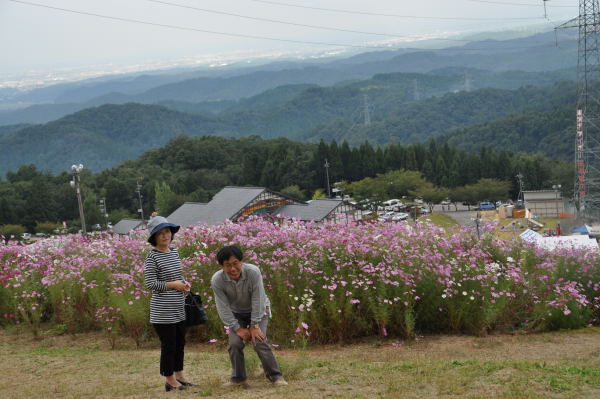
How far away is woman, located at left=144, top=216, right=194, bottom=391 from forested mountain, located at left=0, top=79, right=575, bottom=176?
10875 cm

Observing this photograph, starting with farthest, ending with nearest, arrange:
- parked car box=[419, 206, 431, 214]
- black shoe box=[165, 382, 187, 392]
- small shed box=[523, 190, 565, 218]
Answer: parked car box=[419, 206, 431, 214], small shed box=[523, 190, 565, 218], black shoe box=[165, 382, 187, 392]

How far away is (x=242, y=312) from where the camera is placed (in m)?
4.03

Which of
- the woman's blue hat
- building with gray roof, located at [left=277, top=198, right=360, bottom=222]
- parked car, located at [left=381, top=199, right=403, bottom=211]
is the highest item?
the woman's blue hat

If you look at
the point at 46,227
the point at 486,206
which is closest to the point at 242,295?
the point at 46,227

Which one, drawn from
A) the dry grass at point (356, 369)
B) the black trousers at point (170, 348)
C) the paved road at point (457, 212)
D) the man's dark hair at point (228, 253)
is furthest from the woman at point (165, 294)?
the paved road at point (457, 212)

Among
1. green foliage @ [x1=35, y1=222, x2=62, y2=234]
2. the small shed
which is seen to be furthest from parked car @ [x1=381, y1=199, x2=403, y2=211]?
green foliage @ [x1=35, y1=222, x2=62, y2=234]

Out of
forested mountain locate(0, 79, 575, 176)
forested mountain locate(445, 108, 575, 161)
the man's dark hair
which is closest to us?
the man's dark hair

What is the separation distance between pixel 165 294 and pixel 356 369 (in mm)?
1438

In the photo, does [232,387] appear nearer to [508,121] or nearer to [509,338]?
[509,338]

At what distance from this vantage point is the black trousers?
4.00 metres

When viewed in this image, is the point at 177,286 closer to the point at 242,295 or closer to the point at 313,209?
the point at 242,295

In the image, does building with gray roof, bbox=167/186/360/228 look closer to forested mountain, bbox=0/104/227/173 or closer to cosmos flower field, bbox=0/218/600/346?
cosmos flower field, bbox=0/218/600/346

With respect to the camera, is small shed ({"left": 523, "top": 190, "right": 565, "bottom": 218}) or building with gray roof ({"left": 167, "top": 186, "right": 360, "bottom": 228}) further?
small shed ({"left": 523, "top": 190, "right": 565, "bottom": 218})

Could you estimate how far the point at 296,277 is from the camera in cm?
586
